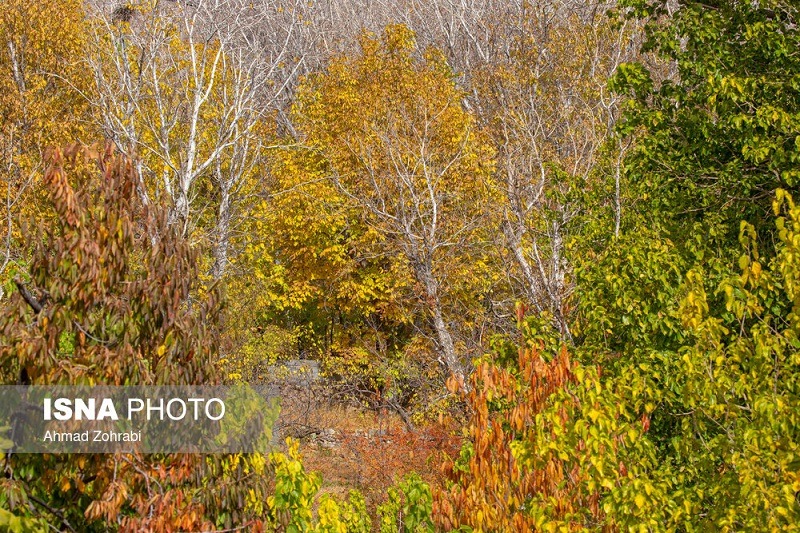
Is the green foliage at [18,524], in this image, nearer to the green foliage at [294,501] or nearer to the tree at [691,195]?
the green foliage at [294,501]

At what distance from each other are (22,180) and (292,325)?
1148cm

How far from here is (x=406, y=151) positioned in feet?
86.0

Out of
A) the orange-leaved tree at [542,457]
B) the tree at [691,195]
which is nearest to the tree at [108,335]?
the orange-leaved tree at [542,457]

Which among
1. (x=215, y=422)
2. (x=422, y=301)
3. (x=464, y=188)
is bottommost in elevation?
(x=215, y=422)

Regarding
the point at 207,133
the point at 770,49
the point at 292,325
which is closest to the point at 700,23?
the point at 770,49

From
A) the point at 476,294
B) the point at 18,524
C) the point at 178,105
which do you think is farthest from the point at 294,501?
the point at 476,294

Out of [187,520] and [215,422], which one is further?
[215,422]

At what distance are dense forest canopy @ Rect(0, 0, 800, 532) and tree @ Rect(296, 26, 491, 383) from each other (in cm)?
14

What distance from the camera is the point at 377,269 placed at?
30.0 meters

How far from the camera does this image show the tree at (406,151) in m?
24.0

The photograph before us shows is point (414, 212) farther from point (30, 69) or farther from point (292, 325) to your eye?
point (30, 69)

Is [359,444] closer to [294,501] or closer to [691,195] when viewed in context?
[691,195]

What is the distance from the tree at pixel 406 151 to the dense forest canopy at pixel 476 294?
0.45ft

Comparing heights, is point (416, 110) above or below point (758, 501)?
above
